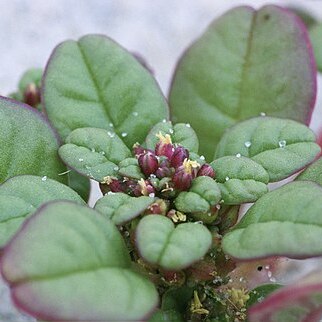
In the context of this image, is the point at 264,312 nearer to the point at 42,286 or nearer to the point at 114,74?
the point at 42,286

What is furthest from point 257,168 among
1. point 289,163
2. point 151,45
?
point 151,45

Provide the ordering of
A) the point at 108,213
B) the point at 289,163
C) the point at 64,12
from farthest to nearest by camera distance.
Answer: the point at 64,12 < the point at 289,163 < the point at 108,213

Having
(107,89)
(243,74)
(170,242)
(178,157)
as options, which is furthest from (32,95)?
(170,242)

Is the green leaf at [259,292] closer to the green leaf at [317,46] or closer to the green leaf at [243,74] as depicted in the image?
the green leaf at [243,74]

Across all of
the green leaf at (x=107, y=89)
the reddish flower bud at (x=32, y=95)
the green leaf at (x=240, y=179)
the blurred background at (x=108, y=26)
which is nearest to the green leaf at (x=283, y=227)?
the green leaf at (x=240, y=179)

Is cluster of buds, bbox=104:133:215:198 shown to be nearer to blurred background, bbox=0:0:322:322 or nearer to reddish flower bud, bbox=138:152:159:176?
reddish flower bud, bbox=138:152:159:176

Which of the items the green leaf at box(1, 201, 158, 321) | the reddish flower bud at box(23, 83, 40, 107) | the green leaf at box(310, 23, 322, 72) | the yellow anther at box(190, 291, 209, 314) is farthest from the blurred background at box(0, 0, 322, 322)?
the green leaf at box(1, 201, 158, 321)

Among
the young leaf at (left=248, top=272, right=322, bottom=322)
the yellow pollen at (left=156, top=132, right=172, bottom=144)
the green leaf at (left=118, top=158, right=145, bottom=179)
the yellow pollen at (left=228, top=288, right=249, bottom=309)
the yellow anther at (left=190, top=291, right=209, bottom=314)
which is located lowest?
the yellow pollen at (left=228, top=288, right=249, bottom=309)
